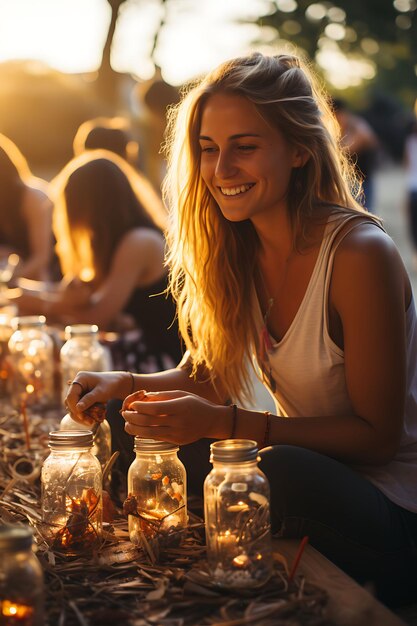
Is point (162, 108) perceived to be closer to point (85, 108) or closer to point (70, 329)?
point (70, 329)

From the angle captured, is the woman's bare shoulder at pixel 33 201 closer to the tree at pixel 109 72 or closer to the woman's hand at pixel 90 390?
the woman's hand at pixel 90 390

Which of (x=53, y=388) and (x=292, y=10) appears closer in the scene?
(x=53, y=388)

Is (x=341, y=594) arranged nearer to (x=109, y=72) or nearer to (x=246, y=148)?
A: (x=246, y=148)

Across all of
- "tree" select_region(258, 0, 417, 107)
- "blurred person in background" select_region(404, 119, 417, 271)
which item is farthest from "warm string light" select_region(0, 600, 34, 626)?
"tree" select_region(258, 0, 417, 107)

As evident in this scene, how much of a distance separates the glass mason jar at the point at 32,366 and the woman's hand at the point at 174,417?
2.09m

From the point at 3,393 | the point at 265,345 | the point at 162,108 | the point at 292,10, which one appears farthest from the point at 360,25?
the point at 265,345

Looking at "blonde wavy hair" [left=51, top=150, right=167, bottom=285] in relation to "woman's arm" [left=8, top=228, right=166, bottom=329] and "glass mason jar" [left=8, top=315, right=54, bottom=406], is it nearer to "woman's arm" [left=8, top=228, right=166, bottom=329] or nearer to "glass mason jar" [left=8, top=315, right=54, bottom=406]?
"woman's arm" [left=8, top=228, right=166, bottom=329]

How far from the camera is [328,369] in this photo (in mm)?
2900

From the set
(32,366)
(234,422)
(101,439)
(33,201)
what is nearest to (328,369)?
(234,422)

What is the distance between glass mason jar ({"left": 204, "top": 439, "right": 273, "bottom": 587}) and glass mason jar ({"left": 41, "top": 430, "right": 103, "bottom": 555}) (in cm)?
42

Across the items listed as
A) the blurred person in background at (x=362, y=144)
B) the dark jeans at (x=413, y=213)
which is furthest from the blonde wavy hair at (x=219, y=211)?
the dark jeans at (x=413, y=213)

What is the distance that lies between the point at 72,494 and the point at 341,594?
80cm

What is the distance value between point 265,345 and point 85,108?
17299 mm

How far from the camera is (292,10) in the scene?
21.2 metres
